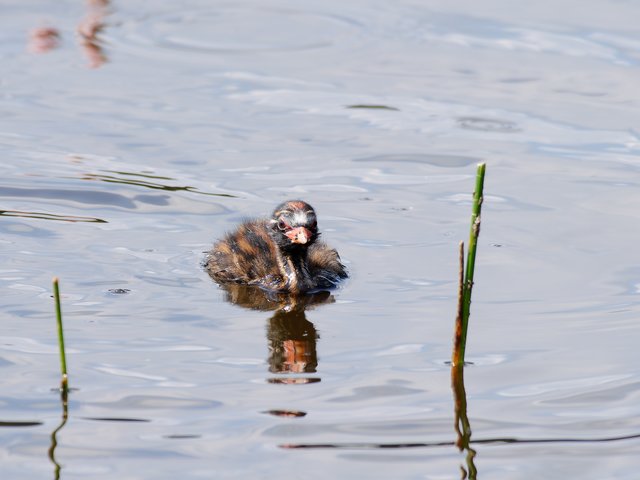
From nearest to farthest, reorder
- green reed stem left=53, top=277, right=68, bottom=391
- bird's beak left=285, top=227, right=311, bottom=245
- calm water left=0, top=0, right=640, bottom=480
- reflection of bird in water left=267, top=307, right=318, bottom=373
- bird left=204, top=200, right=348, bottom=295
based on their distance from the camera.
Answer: green reed stem left=53, top=277, right=68, bottom=391, calm water left=0, top=0, right=640, bottom=480, reflection of bird in water left=267, top=307, right=318, bottom=373, bird's beak left=285, top=227, right=311, bottom=245, bird left=204, top=200, right=348, bottom=295

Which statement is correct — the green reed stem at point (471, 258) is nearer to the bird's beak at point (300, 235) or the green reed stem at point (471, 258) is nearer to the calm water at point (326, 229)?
the calm water at point (326, 229)

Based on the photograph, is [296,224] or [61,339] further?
[296,224]

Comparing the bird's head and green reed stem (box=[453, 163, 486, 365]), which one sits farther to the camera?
the bird's head

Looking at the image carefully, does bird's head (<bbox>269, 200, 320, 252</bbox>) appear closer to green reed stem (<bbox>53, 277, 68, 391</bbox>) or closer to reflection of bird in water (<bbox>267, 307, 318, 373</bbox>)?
reflection of bird in water (<bbox>267, 307, 318, 373</bbox>)

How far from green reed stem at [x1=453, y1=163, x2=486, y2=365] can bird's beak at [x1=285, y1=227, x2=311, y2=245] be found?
2.19 metres

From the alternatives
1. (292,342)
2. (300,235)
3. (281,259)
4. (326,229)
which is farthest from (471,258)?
(326,229)

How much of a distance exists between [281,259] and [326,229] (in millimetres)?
1069

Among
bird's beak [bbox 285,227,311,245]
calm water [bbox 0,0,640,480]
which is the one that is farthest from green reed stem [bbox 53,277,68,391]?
bird's beak [bbox 285,227,311,245]

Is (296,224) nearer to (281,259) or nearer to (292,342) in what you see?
(281,259)

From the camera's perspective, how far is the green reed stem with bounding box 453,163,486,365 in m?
6.12

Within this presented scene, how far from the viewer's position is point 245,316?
345 inches

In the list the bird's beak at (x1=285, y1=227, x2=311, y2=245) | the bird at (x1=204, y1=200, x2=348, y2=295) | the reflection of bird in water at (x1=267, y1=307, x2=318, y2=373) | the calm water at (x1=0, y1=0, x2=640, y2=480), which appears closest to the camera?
the calm water at (x1=0, y1=0, x2=640, y2=480)

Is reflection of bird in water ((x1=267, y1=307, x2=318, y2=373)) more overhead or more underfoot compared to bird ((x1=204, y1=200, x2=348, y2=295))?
more underfoot

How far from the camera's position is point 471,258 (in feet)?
21.1
